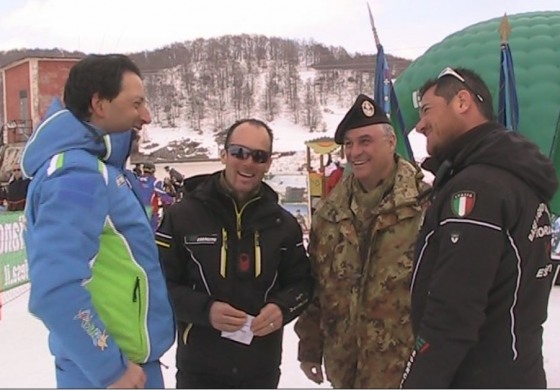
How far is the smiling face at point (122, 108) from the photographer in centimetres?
171

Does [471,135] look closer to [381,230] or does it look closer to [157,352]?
[381,230]

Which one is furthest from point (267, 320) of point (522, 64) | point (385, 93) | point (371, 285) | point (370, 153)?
point (522, 64)

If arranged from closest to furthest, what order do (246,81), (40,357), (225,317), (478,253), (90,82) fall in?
1. (478,253)
2. (90,82)
3. (225,317)
4. (40,357)
5. (246,81)

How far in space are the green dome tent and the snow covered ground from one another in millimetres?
2375

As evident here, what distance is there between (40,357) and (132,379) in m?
3.82

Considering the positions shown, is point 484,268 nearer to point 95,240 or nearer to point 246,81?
point 95,240

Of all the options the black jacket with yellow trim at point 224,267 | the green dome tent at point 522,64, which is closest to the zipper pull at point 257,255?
the black jacket with yellow trim at point 224,267

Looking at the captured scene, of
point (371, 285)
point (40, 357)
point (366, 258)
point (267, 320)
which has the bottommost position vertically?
point (40, 357)

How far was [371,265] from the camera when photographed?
2338mm

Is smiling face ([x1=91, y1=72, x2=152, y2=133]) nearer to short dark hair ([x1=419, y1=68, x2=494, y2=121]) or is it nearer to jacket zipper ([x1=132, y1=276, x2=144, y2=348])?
jacket zipper ([x1=132, y1=276, x2=144, y2=348])

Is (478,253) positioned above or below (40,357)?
above

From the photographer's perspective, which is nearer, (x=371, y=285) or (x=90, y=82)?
(x=90, y=82)

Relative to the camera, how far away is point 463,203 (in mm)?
1577

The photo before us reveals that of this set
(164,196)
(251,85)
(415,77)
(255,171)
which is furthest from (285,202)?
(251,85)
